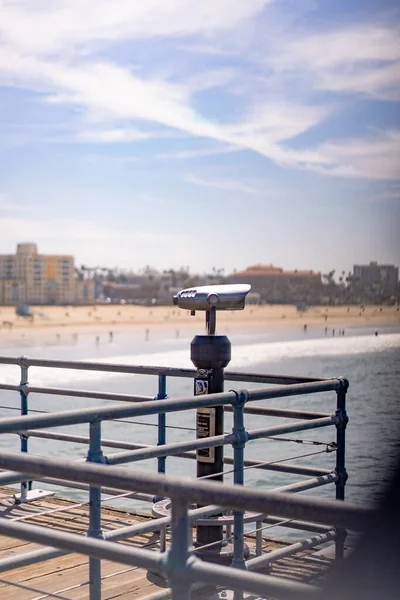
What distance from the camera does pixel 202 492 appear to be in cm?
174

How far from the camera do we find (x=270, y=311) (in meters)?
138

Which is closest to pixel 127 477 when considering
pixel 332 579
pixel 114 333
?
pixel 332 579

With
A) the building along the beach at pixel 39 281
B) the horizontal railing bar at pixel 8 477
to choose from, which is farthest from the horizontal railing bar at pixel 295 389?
the building along the beach at pixel 39 281

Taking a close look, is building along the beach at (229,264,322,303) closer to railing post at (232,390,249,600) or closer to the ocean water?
the ocean water

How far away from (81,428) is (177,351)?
150 ft

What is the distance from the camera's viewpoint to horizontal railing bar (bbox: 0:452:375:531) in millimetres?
1497

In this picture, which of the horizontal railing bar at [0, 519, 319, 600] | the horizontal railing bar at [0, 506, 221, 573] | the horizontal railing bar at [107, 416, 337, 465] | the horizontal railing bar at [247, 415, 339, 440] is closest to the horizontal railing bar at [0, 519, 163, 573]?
the horizontal railing bar at [0, 519, 319, 600]

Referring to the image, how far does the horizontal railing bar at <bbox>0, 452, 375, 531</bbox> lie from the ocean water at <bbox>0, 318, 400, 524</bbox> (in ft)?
0.23

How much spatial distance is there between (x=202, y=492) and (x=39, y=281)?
7273 inches

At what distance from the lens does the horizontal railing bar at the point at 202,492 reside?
150cm

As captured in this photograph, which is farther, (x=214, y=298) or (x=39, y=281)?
(x=39, y=281)

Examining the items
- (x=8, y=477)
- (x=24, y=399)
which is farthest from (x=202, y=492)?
(x=24, y=399)

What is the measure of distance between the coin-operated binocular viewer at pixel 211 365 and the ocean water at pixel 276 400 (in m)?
0.37

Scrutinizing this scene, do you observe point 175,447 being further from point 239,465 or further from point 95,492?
point 239,465
